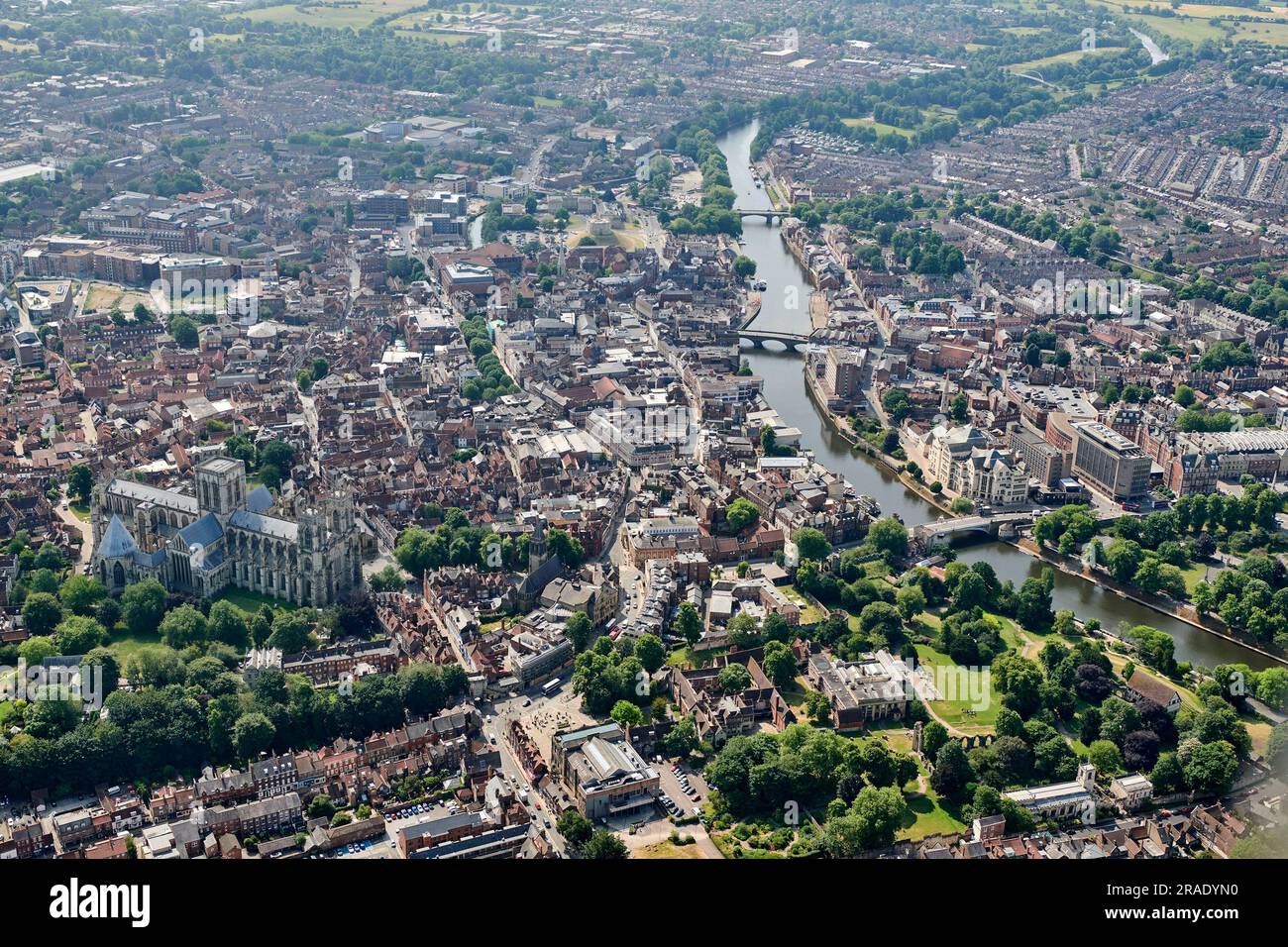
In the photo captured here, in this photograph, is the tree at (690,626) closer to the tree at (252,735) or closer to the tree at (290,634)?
the tree at (290,634)

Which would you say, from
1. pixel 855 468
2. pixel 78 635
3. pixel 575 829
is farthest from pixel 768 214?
pixel 575 829

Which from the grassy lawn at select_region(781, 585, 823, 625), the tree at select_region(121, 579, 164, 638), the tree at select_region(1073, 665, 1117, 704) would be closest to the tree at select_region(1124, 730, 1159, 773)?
the tree at select_region(1073, 665, 1117, 704)

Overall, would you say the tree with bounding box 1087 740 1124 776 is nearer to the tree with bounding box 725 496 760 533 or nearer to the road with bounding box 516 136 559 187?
the tree with bounding box 725 496 760 533

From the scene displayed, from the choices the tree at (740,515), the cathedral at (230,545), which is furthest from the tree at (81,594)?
the tree at (740,515)

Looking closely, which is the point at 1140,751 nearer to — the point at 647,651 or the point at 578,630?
the point at 647,651

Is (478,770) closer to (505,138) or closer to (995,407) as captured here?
(995,407)
